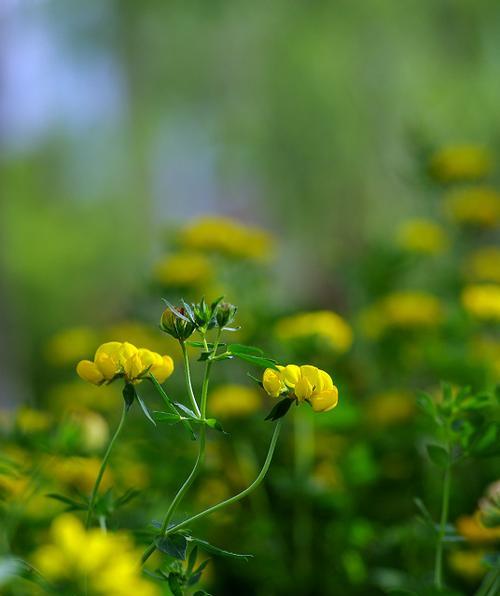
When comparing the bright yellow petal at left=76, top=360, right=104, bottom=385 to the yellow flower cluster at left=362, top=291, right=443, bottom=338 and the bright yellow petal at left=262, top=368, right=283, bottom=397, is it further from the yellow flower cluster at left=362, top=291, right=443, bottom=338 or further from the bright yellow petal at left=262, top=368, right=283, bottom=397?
the yellow flower cluster at left=362, top=291, right=443, bottom=338

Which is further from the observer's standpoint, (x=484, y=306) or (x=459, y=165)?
(x=459, y=165)

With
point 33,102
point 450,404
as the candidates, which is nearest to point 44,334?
point 33,102

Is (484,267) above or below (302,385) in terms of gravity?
below

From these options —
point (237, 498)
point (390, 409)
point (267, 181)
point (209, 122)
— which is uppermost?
point (237, 498)

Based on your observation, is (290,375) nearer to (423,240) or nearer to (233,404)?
(233,404)

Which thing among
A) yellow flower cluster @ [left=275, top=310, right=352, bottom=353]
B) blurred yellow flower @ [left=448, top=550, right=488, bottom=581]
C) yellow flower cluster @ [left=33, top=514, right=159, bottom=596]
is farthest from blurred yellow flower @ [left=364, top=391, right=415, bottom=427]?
yellow flower cluster @ [left=33, top=514, right=159, bottom=596]

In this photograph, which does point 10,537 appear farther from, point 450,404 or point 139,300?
point 139,300

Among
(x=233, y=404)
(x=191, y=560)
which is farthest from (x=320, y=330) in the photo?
(x=191, y=560)
